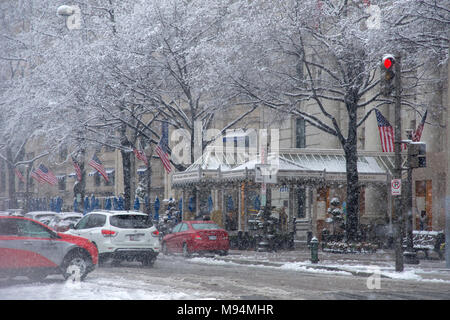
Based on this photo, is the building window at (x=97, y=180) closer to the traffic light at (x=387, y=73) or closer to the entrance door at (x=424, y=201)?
the entrance door at (x=424, y=201)

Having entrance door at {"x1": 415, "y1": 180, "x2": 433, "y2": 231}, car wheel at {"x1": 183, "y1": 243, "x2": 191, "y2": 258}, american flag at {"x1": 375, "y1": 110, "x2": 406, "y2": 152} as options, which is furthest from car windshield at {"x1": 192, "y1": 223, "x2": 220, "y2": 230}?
entrance door at {"x1": 415, "y1": 180, "x2": 433, "y2": 231}

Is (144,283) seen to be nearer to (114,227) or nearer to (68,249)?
(68,249)

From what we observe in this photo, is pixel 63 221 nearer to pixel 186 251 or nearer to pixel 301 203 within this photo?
pixel 186 251

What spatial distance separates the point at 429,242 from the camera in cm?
2728

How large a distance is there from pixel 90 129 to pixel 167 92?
5244 millimetres

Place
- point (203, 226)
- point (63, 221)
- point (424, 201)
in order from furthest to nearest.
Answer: point (424, 201) < point (63, 221) < point (203, 226)

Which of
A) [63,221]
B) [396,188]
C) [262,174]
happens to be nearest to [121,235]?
[262,174]

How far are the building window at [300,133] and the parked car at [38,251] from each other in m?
30.3

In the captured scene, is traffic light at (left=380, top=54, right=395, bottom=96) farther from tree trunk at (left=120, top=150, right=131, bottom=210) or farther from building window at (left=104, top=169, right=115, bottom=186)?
building window at (left=104, top=169, right=115, bottom=186)

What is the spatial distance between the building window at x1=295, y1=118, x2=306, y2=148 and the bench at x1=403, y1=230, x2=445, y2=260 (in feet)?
63.7

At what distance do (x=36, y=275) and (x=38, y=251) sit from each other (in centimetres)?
61

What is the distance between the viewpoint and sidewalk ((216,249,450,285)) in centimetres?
1973

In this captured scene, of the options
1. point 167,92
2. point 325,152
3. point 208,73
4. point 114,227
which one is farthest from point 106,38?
point 114,227

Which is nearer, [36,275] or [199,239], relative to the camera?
[36,275]
